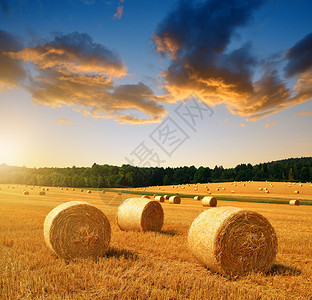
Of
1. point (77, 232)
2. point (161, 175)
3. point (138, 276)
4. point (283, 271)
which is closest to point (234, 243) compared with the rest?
point (283, 271)

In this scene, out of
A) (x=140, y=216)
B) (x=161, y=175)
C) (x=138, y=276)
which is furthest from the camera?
(x=161, y=175)

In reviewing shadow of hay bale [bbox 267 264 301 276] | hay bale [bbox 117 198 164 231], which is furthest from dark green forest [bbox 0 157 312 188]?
shadow of hay bale [bbox 267 264 301 276]

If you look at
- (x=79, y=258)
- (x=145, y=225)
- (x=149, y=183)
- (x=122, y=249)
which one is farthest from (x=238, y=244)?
(x=149, y=183)

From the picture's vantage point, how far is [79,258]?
8.20 m

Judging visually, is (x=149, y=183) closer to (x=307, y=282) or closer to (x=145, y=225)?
(x=145, y=225)

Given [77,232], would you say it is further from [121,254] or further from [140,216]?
[140,216]

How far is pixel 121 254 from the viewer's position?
8.58 metres

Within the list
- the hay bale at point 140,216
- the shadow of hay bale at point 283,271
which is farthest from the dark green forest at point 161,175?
the shadow of hay bale at point 283,271

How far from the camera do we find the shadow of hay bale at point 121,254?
816cm

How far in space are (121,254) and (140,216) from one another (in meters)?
4.38

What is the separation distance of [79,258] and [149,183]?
98.0 meters

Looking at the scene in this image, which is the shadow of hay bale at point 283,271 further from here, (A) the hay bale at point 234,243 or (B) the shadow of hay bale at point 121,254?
(B) the shadow of hay bale at point 121,254

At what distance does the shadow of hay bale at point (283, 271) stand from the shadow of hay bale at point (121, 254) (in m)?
3.85

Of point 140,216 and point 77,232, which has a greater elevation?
point 77,232
